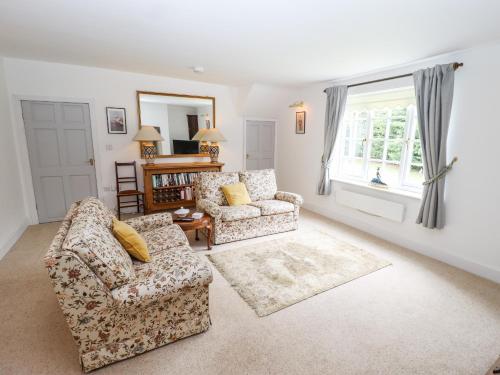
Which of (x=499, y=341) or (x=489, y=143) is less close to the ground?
(x=489, y=143)

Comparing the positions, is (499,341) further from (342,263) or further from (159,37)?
(159,37)

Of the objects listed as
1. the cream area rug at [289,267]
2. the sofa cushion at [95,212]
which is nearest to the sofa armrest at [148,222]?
the sofa cushion at [95,212]

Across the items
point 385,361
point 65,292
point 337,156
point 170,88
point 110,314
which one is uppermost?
point 170,88

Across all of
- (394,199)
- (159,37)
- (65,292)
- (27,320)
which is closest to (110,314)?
(65,292)

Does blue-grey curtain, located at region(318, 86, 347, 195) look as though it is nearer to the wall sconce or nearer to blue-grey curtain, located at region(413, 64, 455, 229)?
the wall sconce

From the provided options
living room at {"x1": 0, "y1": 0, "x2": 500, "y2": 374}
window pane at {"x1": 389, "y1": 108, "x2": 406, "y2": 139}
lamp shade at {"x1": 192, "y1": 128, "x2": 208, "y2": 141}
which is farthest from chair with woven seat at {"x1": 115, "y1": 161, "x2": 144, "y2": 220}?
window pane at {"x1": 389, "y1": 108, "x2": 406, "y2": 139}

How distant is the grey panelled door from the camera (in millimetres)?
3904

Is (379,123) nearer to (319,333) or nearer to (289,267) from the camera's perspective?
(289,267)

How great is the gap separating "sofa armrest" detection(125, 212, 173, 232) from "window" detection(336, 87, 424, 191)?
3194 mm

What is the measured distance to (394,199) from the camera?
366cm

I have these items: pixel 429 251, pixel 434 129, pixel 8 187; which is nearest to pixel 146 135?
pixel 8 187

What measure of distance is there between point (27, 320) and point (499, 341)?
362 centimetres

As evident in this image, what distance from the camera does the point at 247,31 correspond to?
2426 millimetres

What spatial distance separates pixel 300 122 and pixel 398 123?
1976mm
